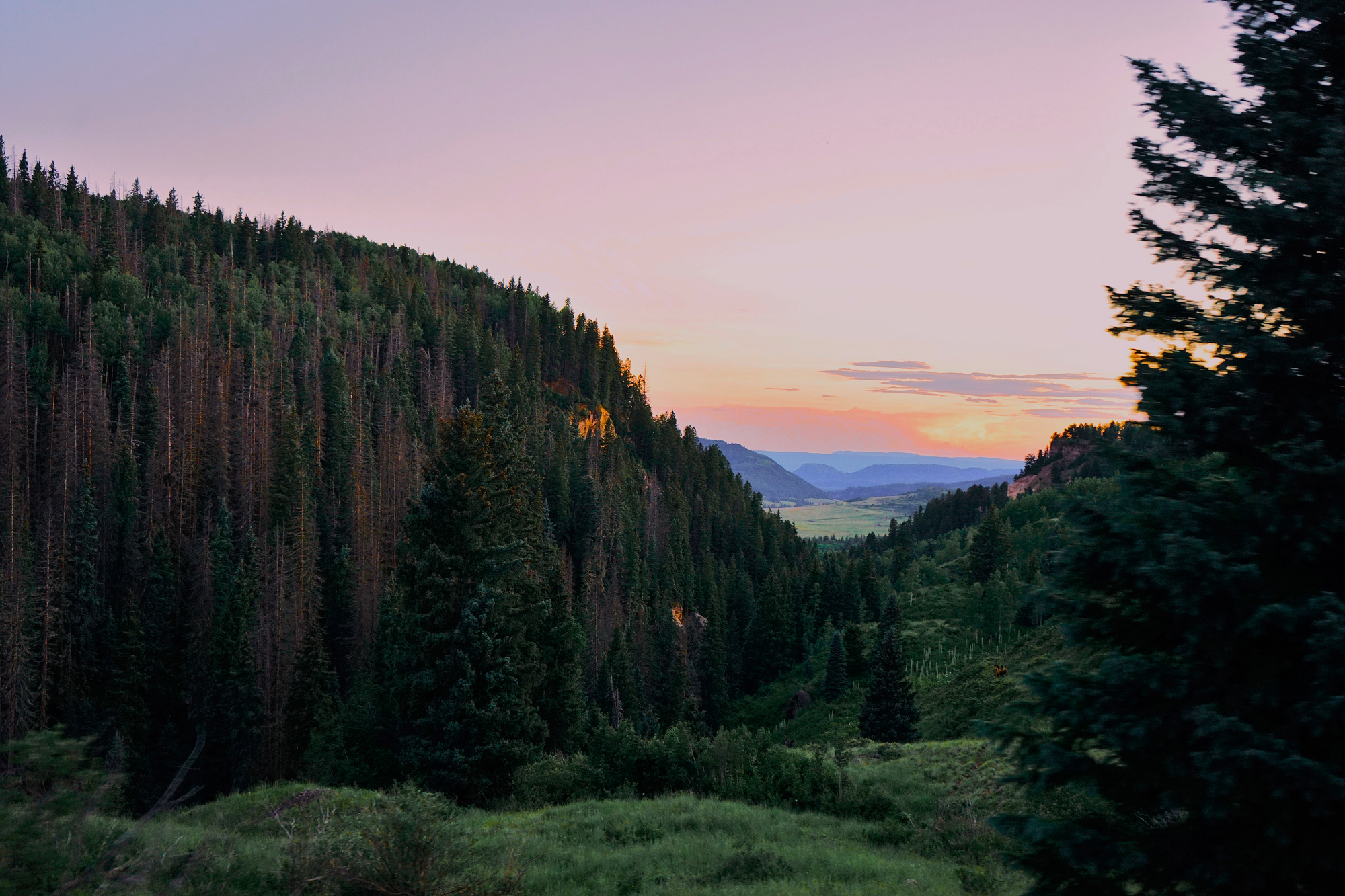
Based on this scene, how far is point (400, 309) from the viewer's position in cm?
13125

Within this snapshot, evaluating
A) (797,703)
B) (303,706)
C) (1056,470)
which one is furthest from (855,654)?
(1056,470)

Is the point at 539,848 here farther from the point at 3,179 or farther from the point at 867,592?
the point at 3,179

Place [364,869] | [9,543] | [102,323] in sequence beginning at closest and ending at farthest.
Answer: [364,869]
[9,543]
[102,323]

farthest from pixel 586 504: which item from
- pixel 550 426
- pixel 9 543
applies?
pixel 9 543

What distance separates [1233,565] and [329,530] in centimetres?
7918

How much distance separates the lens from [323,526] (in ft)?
242

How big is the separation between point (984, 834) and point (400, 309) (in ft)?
438

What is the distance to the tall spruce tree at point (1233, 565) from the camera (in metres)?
4.57

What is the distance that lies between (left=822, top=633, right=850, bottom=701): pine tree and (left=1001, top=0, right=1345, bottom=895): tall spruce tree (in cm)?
6211

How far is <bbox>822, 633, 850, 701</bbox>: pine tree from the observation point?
6494 centimetres

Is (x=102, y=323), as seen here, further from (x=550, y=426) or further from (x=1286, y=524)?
(x=1286, y=524)

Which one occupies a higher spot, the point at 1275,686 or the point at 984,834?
the point at 1275,686

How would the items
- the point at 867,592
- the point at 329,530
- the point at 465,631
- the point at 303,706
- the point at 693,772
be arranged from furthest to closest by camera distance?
1. the point at 867,592
2. the point at 329,530
3. the point at 303,706
4. the point at 465,631
5. the point at 693,772

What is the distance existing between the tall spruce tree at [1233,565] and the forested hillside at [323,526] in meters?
9.57
